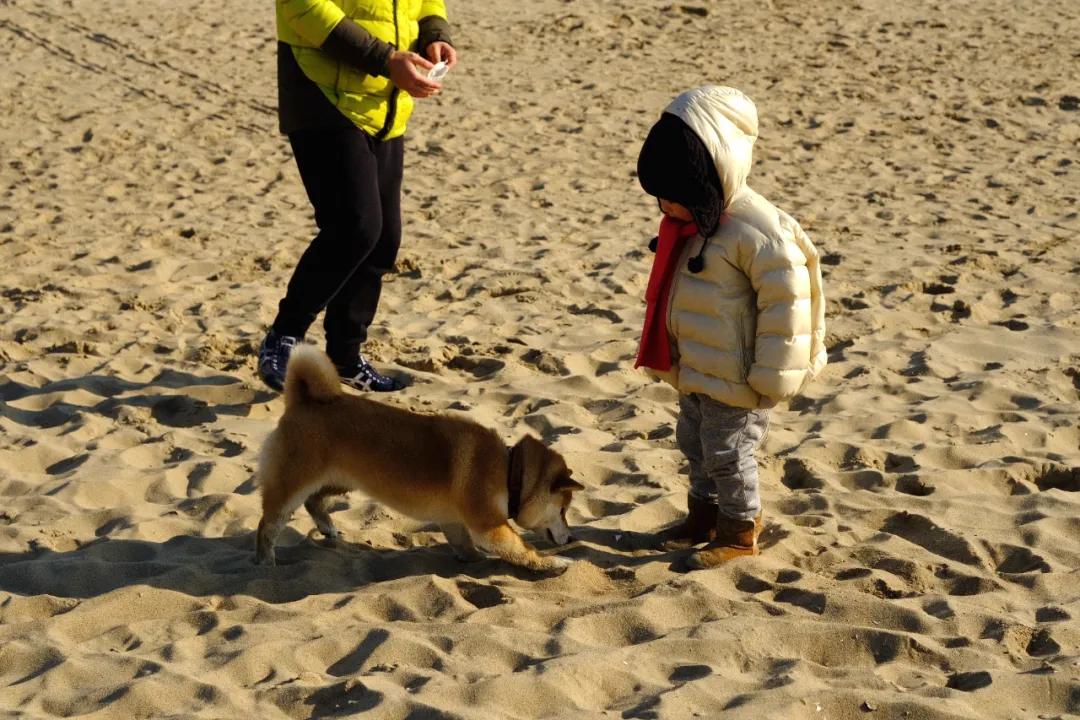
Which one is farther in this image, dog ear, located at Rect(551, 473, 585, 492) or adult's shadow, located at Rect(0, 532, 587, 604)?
dog ear, located at Rect(551, 473, 585, 492)

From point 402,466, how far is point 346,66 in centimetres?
214

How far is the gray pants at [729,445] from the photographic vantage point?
441cm

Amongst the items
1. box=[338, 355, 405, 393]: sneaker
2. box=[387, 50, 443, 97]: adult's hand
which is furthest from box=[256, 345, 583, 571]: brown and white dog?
box=[338, 355, 405, 393]: sneaker

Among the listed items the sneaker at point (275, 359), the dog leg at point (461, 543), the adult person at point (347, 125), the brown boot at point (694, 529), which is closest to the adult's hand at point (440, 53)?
the adult person at point (347, 125)

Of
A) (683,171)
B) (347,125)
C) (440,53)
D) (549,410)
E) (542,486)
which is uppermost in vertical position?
(440,53)

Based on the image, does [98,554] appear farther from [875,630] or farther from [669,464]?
[875,630]

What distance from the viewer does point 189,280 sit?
8.39m

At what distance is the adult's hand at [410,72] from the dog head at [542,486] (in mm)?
1868

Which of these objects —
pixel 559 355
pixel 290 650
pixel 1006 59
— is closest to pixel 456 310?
pixel 559 355

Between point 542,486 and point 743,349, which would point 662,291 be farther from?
point 542,486

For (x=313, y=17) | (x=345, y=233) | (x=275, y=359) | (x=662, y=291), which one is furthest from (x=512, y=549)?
(x=313, y=17)

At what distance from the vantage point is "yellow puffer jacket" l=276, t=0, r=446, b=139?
18.0ft

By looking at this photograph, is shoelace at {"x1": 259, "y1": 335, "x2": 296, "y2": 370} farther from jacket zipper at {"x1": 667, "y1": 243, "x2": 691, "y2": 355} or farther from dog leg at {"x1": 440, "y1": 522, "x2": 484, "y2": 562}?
jacket zipper at {"x1": 667, "y1": 243, "x2": 691, "y2": 355}

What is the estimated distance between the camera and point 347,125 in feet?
18.7
